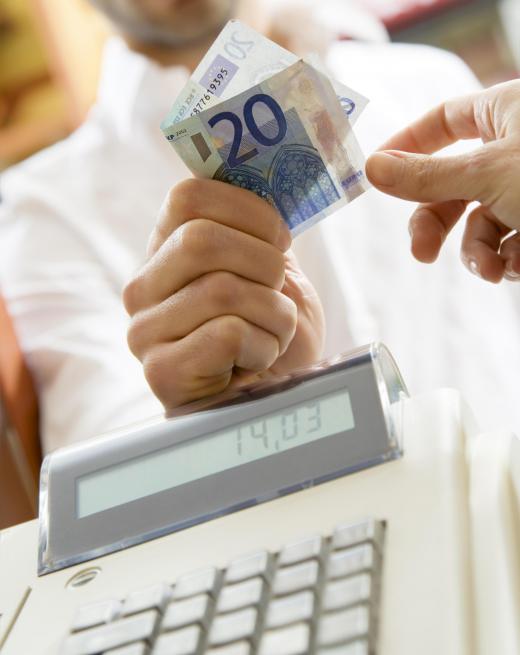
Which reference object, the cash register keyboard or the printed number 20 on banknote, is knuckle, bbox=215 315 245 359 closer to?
the printed number 20 on banknote

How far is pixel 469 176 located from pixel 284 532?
0.30m

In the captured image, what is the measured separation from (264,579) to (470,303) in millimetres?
1100

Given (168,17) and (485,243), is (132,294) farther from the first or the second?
(168,17)

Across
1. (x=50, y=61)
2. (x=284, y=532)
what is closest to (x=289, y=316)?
(x=284, y=532)

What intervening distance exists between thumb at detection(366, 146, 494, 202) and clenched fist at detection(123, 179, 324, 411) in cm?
11

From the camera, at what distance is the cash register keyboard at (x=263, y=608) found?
38 cm

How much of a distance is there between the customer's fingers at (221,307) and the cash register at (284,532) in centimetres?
11

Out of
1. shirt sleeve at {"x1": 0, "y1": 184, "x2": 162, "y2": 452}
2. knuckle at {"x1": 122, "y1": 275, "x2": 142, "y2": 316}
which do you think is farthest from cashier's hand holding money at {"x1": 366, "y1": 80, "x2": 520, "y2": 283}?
shirt sleeve at {"x1": 0, "y1": 184, "x2": 162, "y2": 452}

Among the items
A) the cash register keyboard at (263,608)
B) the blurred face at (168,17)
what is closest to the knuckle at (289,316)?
the cash register keyboard at (263,608)

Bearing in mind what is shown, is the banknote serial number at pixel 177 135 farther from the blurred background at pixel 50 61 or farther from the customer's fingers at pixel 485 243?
the blurred background at pixel 50 61

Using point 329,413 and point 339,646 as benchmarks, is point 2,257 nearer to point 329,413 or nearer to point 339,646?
point 329,413

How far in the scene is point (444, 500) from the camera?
44cm

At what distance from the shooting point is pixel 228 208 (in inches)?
28.2

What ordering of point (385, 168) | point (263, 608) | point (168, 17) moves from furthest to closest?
point (168, 17), point (385, 168), point (263, 608)
